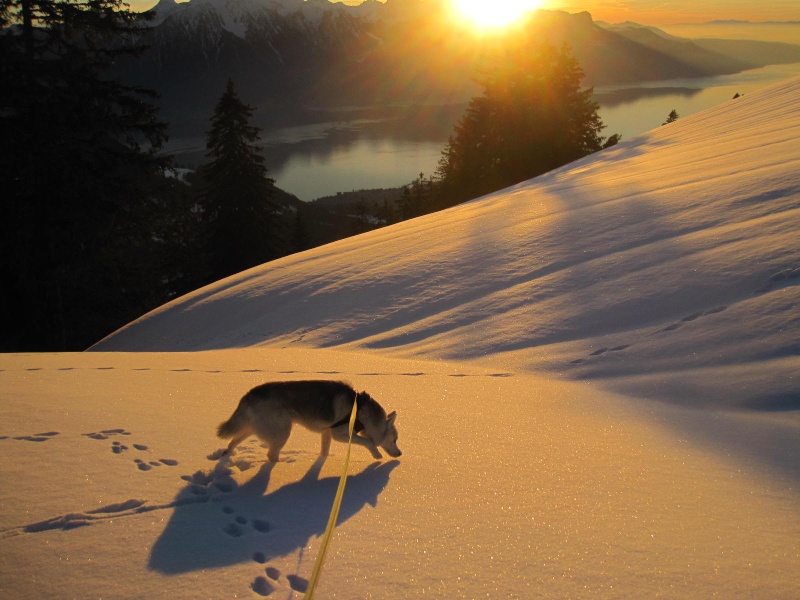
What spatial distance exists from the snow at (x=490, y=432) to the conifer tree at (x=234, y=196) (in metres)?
18.2

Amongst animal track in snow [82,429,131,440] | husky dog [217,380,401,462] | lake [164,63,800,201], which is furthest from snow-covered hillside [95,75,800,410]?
lake [164,63,800,201]

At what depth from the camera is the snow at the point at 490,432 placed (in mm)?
2469

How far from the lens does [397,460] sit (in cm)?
396

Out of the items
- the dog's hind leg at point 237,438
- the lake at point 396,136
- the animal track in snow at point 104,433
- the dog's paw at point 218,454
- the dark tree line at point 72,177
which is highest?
the lake at point 396,136

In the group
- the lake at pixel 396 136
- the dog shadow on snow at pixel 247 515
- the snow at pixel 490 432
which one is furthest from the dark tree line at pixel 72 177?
the lake at pixel 396 136

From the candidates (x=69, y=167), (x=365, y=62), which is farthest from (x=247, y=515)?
(x=365, y=62)

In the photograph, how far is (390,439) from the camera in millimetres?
3945

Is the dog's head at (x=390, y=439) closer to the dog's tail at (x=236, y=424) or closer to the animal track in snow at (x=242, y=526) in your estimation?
the dog's tail at (x=236, y=424)

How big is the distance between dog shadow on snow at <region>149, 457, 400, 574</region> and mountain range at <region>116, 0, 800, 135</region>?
65.6m

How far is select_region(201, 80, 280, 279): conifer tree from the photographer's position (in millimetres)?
27844

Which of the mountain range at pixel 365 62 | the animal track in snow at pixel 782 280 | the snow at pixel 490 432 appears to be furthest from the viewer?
the mountain range at pixel 365 62

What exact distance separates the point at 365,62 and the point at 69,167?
167 m

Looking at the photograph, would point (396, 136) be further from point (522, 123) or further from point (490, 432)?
point (490, 432)

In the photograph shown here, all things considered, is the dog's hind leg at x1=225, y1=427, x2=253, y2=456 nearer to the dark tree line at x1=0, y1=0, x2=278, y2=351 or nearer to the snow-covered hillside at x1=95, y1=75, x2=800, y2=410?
the snow-covered hillside at x1=95, y1=75, x2=800, y2=410
